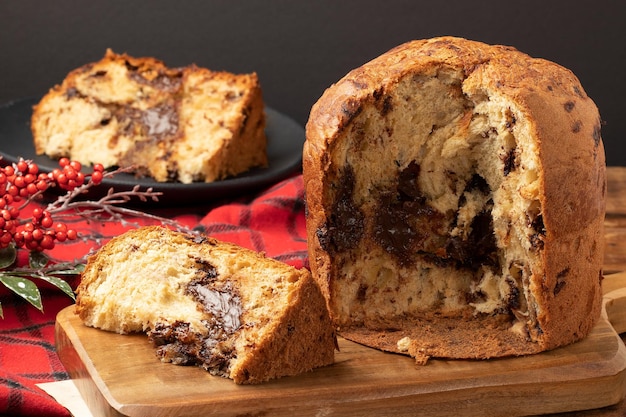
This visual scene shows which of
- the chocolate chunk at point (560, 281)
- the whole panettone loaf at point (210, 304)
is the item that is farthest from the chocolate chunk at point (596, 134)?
the whole panettone loaf at point (210, 304)

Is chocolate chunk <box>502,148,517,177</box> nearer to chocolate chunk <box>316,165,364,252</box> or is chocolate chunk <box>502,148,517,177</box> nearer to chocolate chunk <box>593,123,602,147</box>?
chocolate chunk <box>593,123,602,147</box>

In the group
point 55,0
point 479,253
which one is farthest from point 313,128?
point 55,0


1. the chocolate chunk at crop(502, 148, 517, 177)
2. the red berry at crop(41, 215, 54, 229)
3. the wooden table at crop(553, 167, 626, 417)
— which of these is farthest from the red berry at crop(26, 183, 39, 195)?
the wooden table at crop(553, 167, 626, 417)

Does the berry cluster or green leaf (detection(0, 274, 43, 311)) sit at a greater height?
the berry cluster

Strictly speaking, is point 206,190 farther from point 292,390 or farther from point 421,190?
point 292,390

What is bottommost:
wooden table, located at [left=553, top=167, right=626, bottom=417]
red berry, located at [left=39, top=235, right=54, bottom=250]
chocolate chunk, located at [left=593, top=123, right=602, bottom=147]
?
wooden table, located at [left=553, top=167, right=626, bottom=417]

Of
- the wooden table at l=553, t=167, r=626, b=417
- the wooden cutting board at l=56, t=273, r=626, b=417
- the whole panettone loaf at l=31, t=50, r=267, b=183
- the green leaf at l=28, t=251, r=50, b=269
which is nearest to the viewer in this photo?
the wooden cutting board at l=56, t=273, r=626, b=417

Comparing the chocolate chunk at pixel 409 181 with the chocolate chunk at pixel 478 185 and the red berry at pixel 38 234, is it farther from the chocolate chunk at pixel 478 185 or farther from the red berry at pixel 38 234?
the red berry at pixel 38 234

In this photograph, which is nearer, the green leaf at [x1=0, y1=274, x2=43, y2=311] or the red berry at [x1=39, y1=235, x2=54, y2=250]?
the green leaf at [x1=0, y1=274, x2=43, y2=311]
